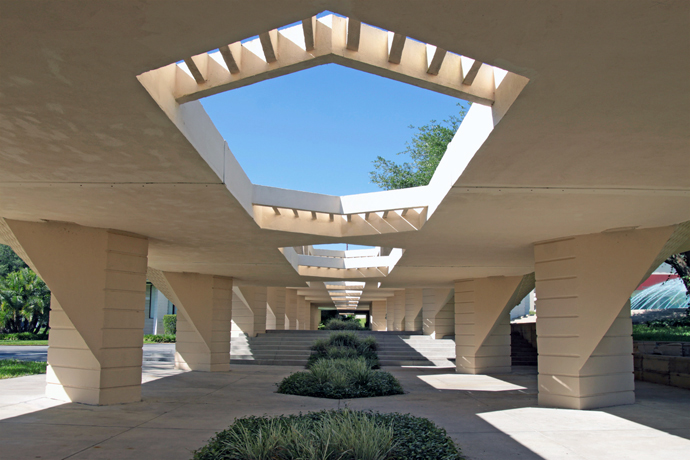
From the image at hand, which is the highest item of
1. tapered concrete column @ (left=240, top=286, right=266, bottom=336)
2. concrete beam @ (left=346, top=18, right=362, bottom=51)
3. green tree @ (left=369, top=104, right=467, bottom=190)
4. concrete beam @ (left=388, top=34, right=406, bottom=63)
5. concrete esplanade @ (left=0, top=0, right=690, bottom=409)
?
green tree @ (left=369, top=104, right=467, bottom=190)

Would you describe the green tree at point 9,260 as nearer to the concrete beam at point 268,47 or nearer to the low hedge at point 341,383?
the low hedge at point 341,383

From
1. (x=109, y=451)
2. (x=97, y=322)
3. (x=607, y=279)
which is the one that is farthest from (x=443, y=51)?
(x=97, y=322)

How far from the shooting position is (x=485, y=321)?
1608cm

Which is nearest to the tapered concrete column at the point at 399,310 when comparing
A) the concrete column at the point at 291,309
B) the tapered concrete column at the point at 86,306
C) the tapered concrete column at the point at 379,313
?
the concrete column at the point at 291,309

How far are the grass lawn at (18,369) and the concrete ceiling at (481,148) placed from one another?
779cm

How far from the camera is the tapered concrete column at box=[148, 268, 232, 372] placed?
15.8m

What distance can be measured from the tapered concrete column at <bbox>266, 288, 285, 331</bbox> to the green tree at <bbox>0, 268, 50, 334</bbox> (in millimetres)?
16572

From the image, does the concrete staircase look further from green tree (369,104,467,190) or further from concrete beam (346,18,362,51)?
concrete beam (346,18,362,51)

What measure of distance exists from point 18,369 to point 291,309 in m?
18.2

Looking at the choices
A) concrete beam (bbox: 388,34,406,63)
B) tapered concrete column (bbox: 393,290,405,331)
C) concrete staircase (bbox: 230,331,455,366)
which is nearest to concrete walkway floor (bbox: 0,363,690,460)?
concrete beam (bbox: 388,34,406,63)

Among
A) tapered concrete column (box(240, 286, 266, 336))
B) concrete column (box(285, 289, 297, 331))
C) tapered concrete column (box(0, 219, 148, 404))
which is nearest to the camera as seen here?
tapered concrete column (box(0, 219, 148, 404))

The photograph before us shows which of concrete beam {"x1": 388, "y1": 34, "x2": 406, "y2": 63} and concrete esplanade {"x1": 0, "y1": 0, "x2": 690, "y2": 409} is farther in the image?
concrete beam {"x1": 388, "y1": 34, "x2": 406, "y2": 63}

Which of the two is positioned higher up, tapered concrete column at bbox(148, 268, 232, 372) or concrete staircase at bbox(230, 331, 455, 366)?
tapered concrete column at bbox(148, 268, 232, 372)

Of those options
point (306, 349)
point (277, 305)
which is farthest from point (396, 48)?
point (277, 305)
